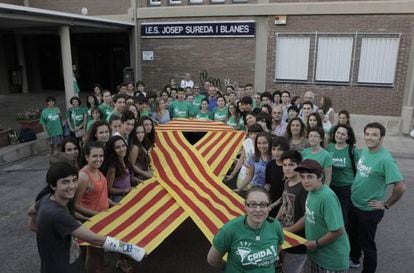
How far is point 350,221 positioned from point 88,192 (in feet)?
9.86

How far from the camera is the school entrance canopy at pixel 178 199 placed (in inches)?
140

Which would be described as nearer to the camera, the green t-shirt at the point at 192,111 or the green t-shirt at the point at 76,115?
the green t-shirt at the point at 76,115

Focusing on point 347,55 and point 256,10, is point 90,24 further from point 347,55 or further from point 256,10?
point 347,55

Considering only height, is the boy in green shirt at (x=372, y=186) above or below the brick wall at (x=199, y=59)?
below

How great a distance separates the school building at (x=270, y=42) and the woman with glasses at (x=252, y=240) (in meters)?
8.86

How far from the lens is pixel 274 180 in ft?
13.0

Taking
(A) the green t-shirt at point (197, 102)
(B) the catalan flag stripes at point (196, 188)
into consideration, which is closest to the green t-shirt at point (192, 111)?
(A) the green t-shirt at point (197, 102)

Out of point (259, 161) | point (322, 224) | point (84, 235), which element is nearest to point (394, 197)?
point (322, 224)

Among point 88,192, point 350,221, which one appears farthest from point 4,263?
point 350,221

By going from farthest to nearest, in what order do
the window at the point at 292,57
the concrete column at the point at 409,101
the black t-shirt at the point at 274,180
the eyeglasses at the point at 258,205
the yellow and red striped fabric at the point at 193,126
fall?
the window at the point at 292,57 → the concrete column at the point at 409,101 → the yellow and red striped fabric at the point at 193,126 → the black t-shirt at the point at 274,180 → the eyeglasses at the point at 258,205

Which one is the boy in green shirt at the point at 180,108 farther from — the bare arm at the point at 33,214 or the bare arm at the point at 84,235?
the bare arm at the point at 84,235

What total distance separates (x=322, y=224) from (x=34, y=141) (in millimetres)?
9015

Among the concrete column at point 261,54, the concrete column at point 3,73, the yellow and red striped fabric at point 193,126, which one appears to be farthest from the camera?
the concrete column at point 3,73

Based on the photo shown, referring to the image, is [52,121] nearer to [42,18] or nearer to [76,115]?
[76,115]
